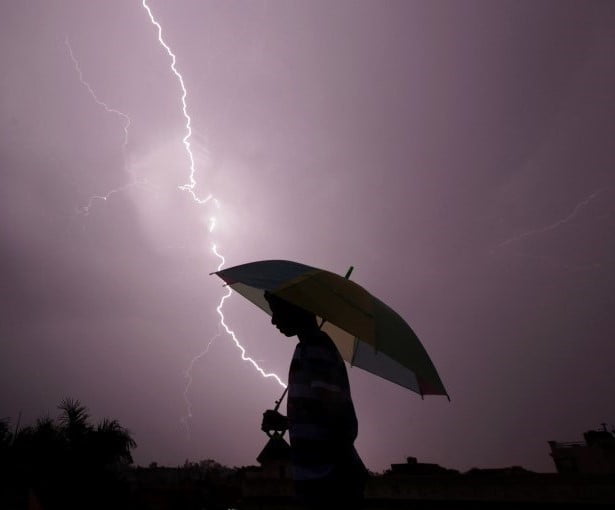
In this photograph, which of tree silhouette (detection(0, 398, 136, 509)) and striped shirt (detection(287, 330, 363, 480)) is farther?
tree silhouette (detection(0, 398, 136, 509))

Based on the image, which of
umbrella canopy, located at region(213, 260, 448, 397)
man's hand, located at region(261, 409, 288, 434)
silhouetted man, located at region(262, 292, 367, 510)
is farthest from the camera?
man's hand, located at region(261, 409, 288, 434)

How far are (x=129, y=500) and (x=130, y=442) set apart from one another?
139 cm

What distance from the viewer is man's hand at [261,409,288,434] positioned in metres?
2.36

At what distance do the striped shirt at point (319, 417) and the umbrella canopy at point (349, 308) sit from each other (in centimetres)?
27

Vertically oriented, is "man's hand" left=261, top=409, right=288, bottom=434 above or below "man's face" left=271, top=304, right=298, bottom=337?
below

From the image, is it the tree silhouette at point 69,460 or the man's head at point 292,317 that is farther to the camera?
the tree silhouette at point 69,460

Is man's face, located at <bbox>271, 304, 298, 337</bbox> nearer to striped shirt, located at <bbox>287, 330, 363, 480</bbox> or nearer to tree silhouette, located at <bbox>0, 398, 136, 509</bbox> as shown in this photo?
striped shirt, located at <bbox>287, 330, 363, 480</bbox>

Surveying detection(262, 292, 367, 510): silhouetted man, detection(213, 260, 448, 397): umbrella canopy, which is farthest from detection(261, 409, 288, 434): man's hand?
detection(213, 260, 448, 397): umbrella canopy

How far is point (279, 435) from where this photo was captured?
2486mm

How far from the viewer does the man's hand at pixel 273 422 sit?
236 centimetres

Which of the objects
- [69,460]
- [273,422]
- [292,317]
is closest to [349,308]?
[292,317]

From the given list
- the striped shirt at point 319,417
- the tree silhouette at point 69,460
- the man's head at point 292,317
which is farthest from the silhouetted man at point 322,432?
the tree silhouette at point 69,460

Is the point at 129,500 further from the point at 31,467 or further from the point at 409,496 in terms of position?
the point at 409,496

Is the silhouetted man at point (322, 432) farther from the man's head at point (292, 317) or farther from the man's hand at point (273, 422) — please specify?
the man's hand at point (273, 422)
